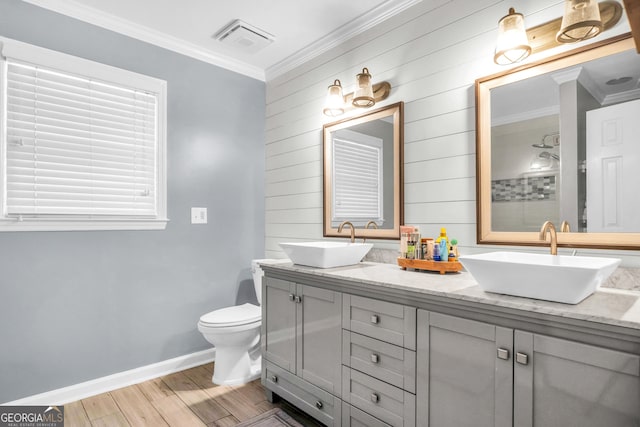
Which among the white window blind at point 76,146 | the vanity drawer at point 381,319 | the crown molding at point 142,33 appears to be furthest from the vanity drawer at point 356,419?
the crown molding at point 142,33

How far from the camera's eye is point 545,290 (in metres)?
1.15

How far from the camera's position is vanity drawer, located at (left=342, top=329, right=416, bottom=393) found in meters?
1.46

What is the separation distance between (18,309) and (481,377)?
2443mm

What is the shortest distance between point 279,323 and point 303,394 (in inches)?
16.0

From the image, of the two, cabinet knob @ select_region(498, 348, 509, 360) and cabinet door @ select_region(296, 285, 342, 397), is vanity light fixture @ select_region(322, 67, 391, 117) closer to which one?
cabinet door @ select_region(296, 285, 342, 397)

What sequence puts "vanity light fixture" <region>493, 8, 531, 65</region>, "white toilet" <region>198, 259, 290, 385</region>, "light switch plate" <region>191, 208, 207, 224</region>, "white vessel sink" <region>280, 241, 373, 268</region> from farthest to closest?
"light switch plate" <region>191, 208, 207, 224</region>, "white toilet" <region>198, 259, 290, 385</region>, "white vessel sink" <region>280, 241, 373, 268</region>, "vanity light fixture" <region>493, 8, 531, 65</region>

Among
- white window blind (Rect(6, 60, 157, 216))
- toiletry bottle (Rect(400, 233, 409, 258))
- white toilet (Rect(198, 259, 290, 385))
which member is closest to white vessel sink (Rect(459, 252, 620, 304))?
toiletry bottle (Rect(400, 233, 409, 258))

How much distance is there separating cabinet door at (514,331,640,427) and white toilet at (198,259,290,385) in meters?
1.66

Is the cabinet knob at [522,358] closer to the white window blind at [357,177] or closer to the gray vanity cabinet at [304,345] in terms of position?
the gray vanity cabinet at [304,345]

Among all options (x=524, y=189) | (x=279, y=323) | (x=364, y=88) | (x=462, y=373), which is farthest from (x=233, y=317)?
(x=524, y=189)

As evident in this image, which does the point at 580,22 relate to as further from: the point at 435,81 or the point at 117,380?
the point at 117,380

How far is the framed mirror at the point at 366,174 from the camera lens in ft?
7.27

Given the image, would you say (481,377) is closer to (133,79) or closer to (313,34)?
(313,34)

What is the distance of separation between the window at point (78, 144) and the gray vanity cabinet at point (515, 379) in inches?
82.2
